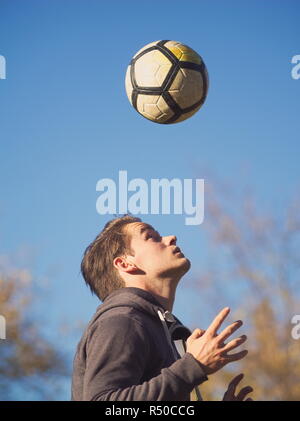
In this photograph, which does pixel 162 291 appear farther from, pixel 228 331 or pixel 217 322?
pixel 228 331

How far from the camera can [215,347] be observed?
416 centimetres

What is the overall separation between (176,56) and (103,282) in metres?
3.50

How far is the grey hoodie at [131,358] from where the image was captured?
161 inches

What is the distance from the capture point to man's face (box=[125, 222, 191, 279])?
5.23 metres

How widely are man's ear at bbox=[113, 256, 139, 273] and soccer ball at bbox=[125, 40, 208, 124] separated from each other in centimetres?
293

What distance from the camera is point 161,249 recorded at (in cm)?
536

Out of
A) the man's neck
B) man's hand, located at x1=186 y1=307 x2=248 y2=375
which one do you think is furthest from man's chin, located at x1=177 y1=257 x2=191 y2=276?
man's hand, located at x1=186 y1=307 x2=248 y2=375

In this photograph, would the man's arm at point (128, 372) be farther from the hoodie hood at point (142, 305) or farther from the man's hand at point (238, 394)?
the man's hand at point (238, 394)

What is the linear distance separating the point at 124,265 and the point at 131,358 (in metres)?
1.28

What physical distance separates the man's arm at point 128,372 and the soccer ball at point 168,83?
4.03 metres
